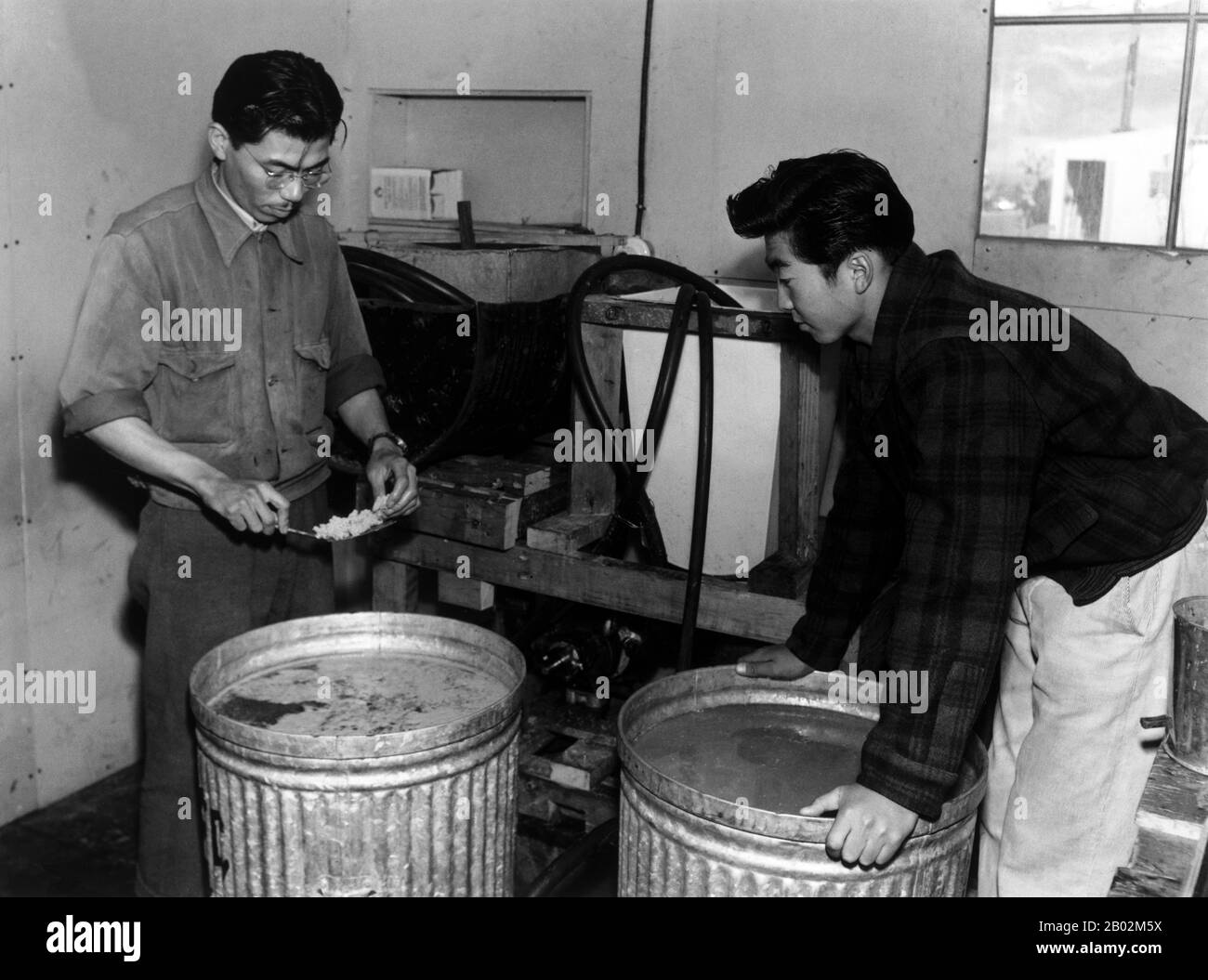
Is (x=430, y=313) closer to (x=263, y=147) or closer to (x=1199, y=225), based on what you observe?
(x=263, y=147)

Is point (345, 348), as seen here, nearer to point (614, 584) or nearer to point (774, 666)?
point (614, 584)

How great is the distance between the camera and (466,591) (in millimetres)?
3340

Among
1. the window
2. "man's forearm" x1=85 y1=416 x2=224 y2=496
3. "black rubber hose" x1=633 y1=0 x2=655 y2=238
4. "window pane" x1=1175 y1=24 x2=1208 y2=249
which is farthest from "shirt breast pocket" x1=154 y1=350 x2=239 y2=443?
"window pane" x1=1175 y1=24 x2=1208 y2=249

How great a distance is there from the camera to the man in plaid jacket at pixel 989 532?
1859 mm

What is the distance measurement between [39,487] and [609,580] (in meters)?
1.71

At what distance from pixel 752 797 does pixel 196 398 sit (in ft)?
4.81

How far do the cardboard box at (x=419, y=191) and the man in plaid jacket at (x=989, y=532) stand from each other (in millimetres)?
2579

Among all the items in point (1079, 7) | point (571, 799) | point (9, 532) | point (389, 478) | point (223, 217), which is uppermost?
point (1079, 7)

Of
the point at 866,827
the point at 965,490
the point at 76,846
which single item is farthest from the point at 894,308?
the point at 76,846

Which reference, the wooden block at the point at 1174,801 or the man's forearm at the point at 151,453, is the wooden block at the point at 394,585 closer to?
the man's forearm at the point at 151,453

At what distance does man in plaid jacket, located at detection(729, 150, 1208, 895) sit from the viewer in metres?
1.86

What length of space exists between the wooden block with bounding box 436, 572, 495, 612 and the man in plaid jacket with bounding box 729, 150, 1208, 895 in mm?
1144

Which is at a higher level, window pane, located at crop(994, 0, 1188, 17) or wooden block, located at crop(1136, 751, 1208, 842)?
window pane, located at crop(994, 0, 1188, 17)

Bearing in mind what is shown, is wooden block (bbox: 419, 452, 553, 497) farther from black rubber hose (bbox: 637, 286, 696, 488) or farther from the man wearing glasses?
the man wearing glasses
